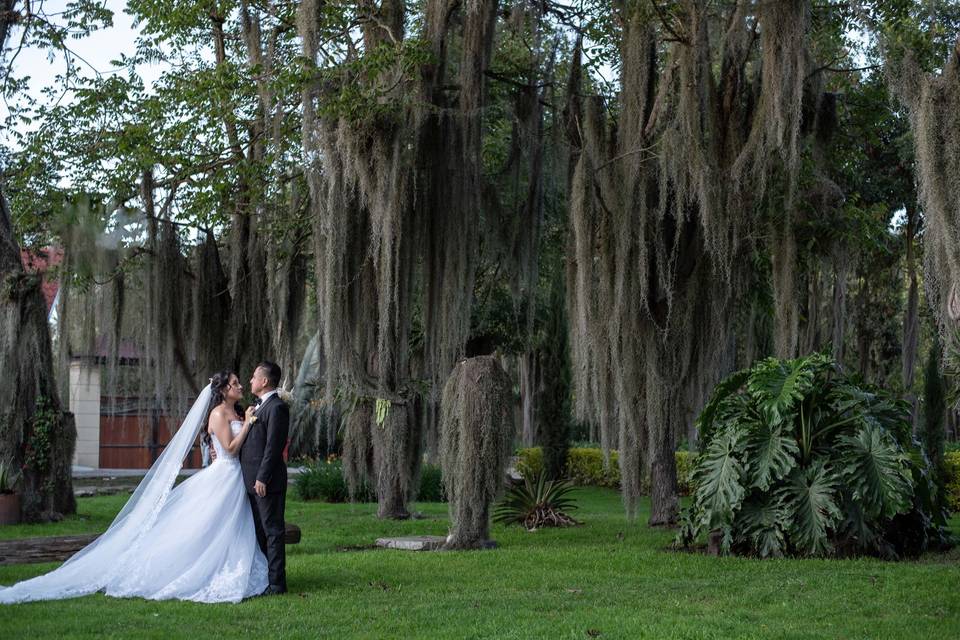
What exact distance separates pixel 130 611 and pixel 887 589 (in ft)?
16.2

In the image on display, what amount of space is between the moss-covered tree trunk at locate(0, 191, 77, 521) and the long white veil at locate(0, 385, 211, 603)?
554 centimetres

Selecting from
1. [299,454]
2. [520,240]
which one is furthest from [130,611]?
[299,454]

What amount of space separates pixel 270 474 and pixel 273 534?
0.41m

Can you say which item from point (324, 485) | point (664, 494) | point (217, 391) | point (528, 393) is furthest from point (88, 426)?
point (217, 391)

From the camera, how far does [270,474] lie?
7.51m

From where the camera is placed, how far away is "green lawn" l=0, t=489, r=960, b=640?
595cm

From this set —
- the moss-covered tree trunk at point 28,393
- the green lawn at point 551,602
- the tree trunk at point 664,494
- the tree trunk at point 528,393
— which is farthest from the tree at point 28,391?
the tree trunk at point 528,393

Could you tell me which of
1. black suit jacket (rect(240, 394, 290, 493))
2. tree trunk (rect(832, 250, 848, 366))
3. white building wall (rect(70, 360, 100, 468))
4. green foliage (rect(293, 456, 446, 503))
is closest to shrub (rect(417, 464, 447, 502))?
green foliage (rect(293, 456, 446, 503))

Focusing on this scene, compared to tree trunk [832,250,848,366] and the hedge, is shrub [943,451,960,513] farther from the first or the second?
the hedge

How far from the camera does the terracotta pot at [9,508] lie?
12.6 metres

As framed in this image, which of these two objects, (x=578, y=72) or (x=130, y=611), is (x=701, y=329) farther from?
(x=130, y=611)

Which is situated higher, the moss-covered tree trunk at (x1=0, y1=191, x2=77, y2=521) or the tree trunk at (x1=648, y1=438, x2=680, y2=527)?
the moss-covered tree trunk at (x1=0, y1=191, x2=77, y2=521)

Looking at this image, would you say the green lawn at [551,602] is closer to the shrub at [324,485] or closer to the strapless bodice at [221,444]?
the strapless bodice at [221,444]

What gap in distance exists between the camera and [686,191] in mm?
10023
